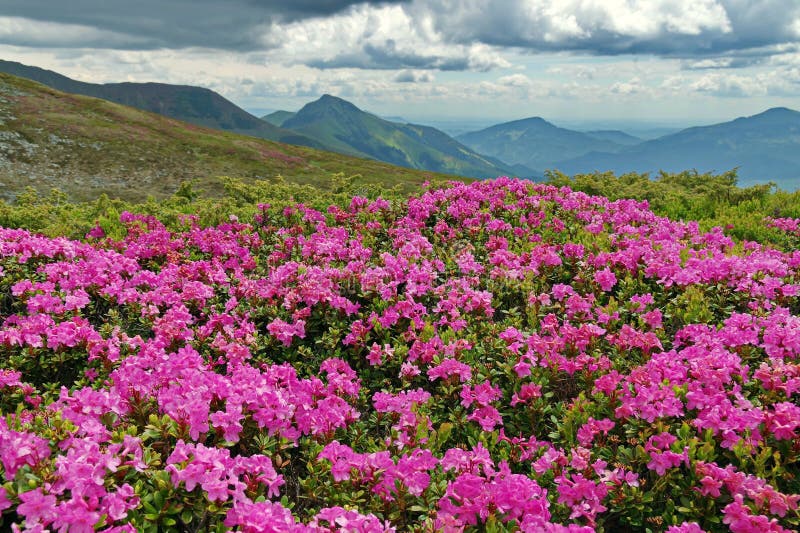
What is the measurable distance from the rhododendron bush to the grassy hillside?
28.3m

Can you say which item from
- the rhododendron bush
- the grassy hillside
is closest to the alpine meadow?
the rhododendron bush

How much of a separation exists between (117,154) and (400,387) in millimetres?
55793

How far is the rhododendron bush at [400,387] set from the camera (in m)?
3.67

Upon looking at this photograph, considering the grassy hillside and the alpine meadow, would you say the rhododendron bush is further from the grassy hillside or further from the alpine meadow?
the grassy hillside

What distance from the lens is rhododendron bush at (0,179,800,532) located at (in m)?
3.67

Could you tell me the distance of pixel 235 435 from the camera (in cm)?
422

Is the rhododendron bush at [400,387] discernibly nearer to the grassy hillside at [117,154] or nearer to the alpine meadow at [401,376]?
the alpine meadow at [401,376]

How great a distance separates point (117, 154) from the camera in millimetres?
51094

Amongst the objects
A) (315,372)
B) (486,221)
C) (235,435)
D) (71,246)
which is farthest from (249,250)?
(235,435)

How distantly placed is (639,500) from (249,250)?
804cm

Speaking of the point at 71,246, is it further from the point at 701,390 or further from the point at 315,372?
the point at 701,390

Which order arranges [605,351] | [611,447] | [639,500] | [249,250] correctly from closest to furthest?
[639,500]
[611,447]
[605,351]
[249,250]

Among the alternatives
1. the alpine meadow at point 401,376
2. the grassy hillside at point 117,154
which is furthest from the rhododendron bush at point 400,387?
the grassy hillside at point 117,154

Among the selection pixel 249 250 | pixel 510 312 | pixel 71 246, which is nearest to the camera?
pixel 510 312
